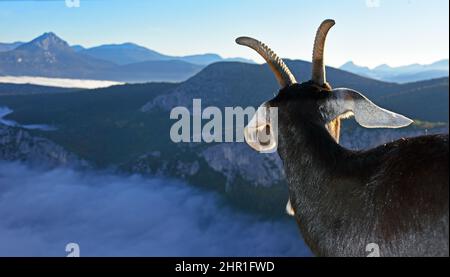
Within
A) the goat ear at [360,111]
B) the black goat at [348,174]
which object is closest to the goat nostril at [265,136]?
the black goat at [348,174]

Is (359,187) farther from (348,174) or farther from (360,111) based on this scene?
(360,111)

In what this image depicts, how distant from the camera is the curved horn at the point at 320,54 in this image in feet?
35.1

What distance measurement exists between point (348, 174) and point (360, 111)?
196cm

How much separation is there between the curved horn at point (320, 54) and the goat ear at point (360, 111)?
2.44 feet

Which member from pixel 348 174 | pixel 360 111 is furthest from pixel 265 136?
pixel 348 174

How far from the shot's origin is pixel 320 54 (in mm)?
11094

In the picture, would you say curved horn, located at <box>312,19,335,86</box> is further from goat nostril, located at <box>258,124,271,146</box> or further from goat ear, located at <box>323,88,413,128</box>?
goat nostril, located at <box>258,124,271,146</box>

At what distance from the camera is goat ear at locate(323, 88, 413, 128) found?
978cm

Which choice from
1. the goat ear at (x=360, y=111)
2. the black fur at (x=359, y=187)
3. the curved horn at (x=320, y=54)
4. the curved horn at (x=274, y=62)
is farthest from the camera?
the curved horn at (x=274, y=62)

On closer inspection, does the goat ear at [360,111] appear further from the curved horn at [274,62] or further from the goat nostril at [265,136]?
the goat nostril at [265,136]
